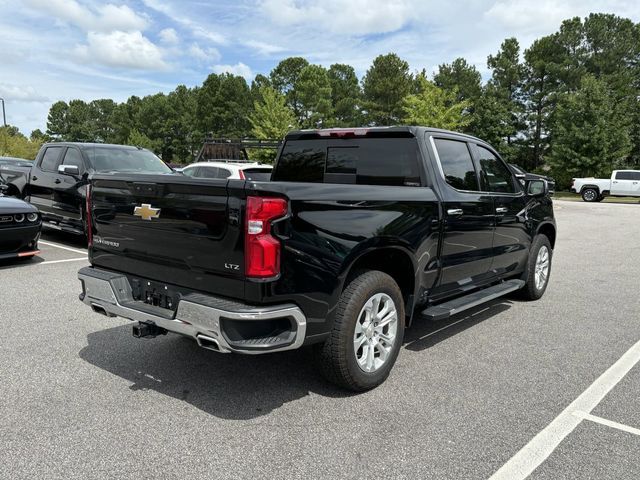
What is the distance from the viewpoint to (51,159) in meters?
10.1

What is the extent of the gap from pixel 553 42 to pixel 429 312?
51.7 meters

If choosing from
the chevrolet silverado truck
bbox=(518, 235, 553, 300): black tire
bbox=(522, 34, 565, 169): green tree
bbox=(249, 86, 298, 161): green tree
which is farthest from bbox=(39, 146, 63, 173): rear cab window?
bbox=(522, 34, 565, 169): green tree

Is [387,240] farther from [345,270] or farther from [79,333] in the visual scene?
[79,333]

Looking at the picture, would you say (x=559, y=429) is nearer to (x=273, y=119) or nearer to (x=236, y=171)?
(x=236, y=171)

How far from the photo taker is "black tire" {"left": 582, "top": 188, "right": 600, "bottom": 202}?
31000 millimetres

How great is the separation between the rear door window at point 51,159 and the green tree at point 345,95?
40.7 m

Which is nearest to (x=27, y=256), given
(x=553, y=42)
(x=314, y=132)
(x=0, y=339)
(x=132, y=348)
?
(x=0, y=339)

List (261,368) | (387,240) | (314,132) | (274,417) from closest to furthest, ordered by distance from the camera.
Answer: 1. (274,417)
2. (387,240)
3. (261,368)
4. (314,132)

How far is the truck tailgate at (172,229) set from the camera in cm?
309

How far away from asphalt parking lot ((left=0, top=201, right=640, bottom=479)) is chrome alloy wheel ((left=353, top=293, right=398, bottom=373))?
24 centimetres

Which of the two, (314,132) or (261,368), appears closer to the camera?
(261,368)

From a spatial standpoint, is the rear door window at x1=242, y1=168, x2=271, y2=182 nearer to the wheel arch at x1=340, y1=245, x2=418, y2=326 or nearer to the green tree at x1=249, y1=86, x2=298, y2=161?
the wheel arch at x1=340, y1=245, x2=418, y2=326

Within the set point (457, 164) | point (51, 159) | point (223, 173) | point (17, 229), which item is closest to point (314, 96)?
point (223, 173)

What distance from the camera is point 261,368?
163 inches
